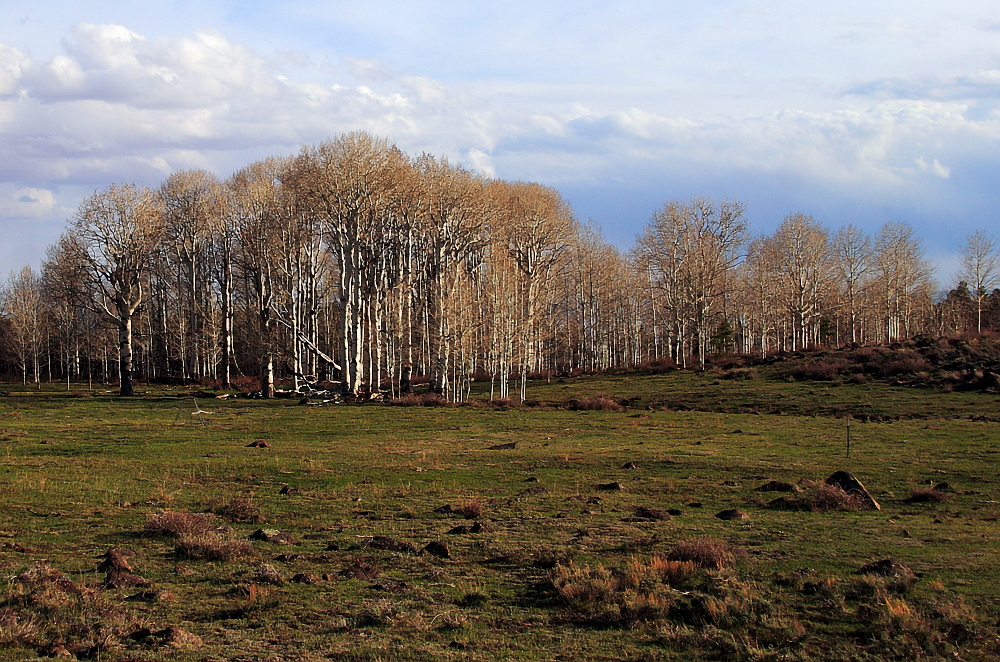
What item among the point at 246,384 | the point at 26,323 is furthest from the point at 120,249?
the point at 26,323

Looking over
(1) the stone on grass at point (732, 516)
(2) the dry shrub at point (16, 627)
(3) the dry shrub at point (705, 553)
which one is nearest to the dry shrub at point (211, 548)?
(2) the dry shrub at point (16, 627)

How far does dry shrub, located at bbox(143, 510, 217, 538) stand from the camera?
45.9 ft

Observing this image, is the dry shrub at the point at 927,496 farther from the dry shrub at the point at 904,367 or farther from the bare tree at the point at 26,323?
the bare tree at the point at 26,323

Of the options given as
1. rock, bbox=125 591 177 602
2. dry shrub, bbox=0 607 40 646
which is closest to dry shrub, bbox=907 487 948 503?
rock, bbox=125 591 177 602

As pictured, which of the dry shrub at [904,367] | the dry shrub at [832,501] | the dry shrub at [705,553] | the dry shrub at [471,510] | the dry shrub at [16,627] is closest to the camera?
the dry shrub at [16,627]

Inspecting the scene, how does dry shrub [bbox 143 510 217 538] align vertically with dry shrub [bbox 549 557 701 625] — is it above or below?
above

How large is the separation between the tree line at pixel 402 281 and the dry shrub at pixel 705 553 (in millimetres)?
37111

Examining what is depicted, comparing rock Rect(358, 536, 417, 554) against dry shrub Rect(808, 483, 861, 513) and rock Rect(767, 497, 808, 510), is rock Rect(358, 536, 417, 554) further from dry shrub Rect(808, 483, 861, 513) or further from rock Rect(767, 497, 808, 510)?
dry shrub Rect(808, 483, 861, 513)

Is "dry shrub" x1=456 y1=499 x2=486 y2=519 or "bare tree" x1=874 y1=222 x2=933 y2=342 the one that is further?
"bare tree" x1=874 y1=222 x2=933 y2=342

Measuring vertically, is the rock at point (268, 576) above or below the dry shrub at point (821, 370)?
below

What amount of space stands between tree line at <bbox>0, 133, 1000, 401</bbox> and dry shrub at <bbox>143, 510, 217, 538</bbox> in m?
35.2

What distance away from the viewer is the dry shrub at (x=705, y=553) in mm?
12648

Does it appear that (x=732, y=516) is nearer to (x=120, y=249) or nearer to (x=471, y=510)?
(x=471, y=510)

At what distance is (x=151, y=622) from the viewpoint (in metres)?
9.68
